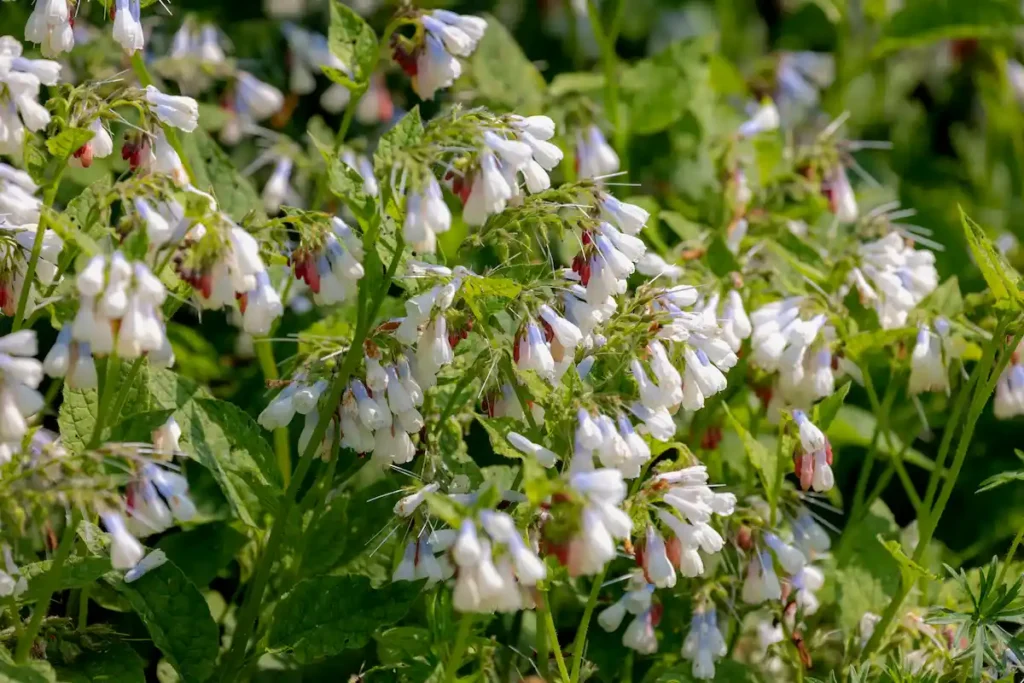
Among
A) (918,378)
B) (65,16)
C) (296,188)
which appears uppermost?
(65,16)

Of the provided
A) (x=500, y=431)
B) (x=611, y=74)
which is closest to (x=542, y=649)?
(x=500, y=431)

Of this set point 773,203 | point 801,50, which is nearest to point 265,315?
point 773,203

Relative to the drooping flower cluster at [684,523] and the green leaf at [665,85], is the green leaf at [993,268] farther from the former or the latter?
the green leaf at [665,85]

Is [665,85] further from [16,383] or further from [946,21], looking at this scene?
[16,383]

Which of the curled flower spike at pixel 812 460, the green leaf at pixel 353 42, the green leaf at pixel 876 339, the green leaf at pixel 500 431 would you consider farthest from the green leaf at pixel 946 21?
the green leaf at pixel 500 431

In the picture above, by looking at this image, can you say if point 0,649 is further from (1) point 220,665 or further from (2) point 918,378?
(2) point 918,378

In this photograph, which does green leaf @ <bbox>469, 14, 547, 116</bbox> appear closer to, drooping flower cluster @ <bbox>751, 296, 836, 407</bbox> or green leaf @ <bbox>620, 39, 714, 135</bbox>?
green leaf @ <bbox>620, 39, 714, 135</bbox>
